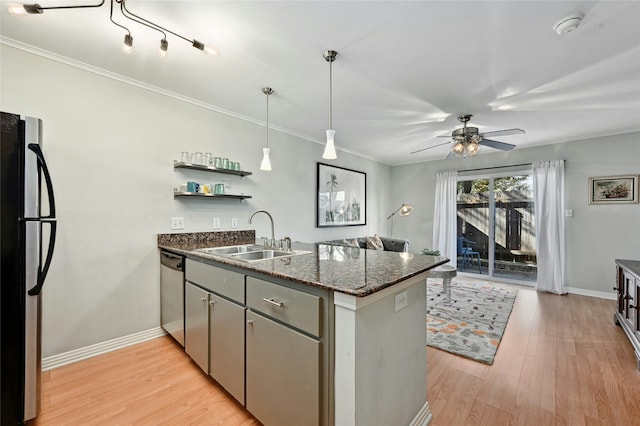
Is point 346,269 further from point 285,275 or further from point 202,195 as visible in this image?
point 202,195

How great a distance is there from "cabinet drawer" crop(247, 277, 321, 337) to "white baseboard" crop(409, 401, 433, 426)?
89 centimetres

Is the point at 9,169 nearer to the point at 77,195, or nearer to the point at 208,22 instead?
the point at 77,195

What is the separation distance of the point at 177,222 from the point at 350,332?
7.61 feet

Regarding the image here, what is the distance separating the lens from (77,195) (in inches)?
85.8

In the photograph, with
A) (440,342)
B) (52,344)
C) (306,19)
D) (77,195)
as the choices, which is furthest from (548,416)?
(77,195)

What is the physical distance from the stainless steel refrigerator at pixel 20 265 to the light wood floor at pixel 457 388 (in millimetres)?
318

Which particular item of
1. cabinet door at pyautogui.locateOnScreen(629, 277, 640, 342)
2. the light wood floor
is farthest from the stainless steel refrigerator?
cabinet door at pyautogui.locateOnScreen(629, 277, 640, 342)

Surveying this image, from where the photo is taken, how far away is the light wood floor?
5.26 ft

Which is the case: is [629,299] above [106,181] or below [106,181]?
below

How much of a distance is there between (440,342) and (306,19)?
288 cm

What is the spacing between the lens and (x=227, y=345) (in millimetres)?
1685

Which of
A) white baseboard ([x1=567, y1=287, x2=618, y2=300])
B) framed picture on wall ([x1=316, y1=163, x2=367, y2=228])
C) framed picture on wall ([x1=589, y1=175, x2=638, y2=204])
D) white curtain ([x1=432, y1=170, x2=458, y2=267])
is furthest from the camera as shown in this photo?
white curtain ([x1=432, y1=170, x2=458, y2=267])

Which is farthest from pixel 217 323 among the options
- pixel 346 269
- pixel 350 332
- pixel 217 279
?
pixel 350 332

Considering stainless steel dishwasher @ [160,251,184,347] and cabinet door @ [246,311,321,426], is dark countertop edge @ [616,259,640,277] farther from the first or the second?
stainless steel dishwasher @ [160,251,184,347]
